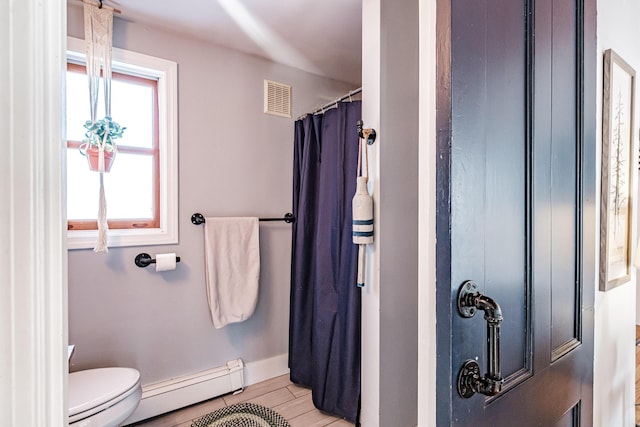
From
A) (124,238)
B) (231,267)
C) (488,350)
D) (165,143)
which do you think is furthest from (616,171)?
(124,238)

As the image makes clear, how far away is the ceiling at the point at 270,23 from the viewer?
1525 mm

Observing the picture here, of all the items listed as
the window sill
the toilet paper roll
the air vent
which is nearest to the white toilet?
the toilet paper roll

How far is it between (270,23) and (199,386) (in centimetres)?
219

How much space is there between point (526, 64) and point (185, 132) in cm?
173

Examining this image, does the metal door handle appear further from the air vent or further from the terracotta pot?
the air vent

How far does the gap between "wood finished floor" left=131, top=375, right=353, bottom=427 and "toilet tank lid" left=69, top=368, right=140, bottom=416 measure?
49 centimetres

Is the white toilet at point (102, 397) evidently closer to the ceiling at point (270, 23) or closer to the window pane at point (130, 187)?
the window pane at point (130, 187)

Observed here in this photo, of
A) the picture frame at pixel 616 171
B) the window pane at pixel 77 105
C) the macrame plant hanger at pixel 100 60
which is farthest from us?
the window pane at pixel 77 105

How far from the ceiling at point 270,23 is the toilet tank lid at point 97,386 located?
184cm

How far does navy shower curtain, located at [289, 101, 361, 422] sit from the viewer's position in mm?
1643

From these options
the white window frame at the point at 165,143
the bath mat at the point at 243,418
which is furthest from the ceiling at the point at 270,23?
the bath mat at the point at 243,418

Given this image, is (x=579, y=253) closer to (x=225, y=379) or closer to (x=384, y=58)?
(x=384, y=58)

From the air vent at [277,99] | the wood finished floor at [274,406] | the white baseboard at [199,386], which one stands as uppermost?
the air vent at [277,99]

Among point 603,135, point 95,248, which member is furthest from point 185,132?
point 603,135
